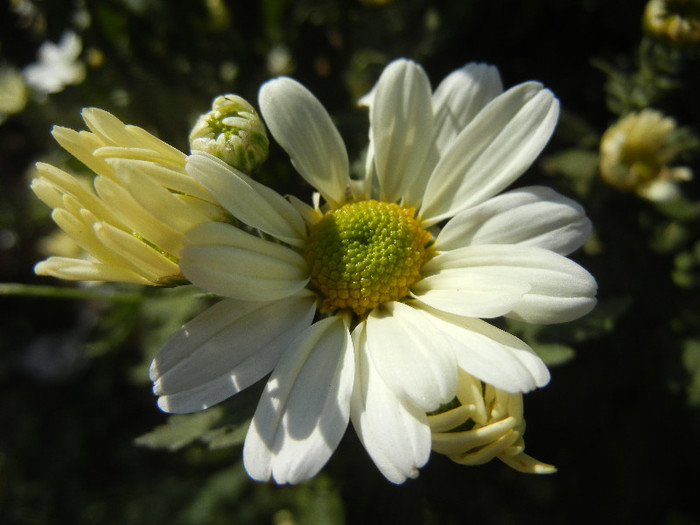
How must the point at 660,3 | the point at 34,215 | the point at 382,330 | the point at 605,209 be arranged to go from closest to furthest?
1. the point at 382,330
2. the point at 660,3
3. the point at 605,209
4. the point at 34,215

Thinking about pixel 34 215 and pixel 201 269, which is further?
pixel 34 215

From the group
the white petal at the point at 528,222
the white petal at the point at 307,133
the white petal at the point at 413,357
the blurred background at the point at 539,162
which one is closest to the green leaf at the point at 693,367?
the blurred background at the point at 539,162

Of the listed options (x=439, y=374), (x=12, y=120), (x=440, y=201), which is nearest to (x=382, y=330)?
(x=439, y=374)

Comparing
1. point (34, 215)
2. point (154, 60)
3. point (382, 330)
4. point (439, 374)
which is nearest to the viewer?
point (439, 374)

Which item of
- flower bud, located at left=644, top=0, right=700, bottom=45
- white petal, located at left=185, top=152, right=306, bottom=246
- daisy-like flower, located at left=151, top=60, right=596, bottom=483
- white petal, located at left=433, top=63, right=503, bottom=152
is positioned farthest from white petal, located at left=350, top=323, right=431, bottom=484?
flower bud, located at left=644, top=0, right=700, bottom=45

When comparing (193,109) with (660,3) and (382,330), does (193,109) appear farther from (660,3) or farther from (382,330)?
(660,3)

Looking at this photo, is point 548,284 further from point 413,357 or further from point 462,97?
point 462,97
